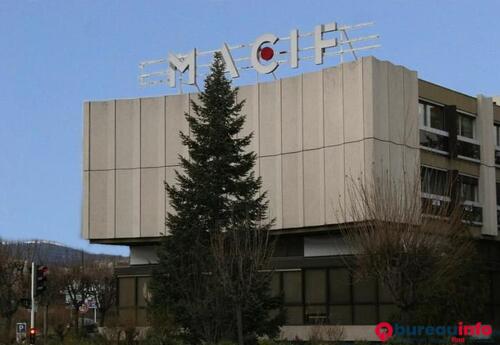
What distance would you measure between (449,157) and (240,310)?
1990 cm

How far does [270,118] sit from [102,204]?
1101 cm

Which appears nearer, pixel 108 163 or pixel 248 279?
pixel 248 279

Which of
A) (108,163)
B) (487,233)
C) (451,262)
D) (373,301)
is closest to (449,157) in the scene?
(487,233)

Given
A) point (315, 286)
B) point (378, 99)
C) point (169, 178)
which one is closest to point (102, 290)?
point (169, 178)

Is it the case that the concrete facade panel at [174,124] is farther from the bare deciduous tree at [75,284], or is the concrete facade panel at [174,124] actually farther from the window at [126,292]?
the bare deciduous tree at [75,284]

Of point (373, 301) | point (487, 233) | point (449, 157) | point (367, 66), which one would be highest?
point (367, 66)

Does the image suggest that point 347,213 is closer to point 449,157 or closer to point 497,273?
point 449,157

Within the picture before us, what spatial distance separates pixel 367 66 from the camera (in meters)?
42.9

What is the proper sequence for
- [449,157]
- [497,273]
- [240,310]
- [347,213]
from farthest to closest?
[497,273] < [449,157] < [347,213] < [240,310]

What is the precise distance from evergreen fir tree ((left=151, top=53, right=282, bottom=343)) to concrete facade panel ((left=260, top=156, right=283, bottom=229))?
28.7 feet

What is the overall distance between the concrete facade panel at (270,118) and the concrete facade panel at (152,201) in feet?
20.6

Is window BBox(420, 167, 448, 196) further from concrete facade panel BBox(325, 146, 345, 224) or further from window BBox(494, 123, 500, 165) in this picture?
window BBox(494, 123, 500, 165)

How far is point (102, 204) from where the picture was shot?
51219mm

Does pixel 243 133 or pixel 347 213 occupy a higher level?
pixel 243 133
